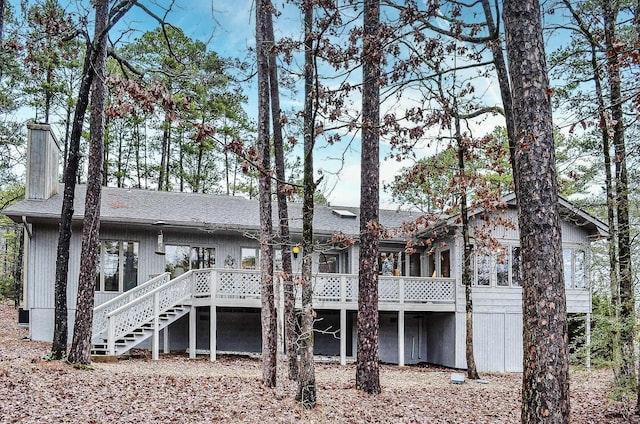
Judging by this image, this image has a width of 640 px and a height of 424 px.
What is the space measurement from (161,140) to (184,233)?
35.9ft

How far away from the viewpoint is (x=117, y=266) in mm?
17188

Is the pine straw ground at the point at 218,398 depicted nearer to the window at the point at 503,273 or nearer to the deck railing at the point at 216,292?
the deck railing at the point at 216,292

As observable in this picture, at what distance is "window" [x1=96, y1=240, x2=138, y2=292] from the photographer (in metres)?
17.1

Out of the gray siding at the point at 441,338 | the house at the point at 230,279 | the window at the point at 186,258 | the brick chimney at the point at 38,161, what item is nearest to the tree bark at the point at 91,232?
the house at the point at 230,279

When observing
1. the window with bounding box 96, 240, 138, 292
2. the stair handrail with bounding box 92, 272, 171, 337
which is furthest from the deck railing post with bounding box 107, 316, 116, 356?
the window with bounding box 96, 240, 138, 292

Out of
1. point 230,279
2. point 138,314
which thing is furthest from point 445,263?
point 138,314

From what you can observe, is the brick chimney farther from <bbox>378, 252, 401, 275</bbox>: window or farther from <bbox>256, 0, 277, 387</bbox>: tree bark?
<bbox>378, 252, 401, 275</bbox>: window

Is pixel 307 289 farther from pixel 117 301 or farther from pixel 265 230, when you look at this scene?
pixel 117 301

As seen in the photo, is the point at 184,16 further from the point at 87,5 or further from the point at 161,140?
the point at 161,140

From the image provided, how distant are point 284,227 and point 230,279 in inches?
219

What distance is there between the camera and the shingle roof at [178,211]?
1600cm

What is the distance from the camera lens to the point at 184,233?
58.0ft

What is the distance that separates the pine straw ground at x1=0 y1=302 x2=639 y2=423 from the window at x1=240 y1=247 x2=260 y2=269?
479 centimetres

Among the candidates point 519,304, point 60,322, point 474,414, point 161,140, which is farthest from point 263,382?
point 161,140
